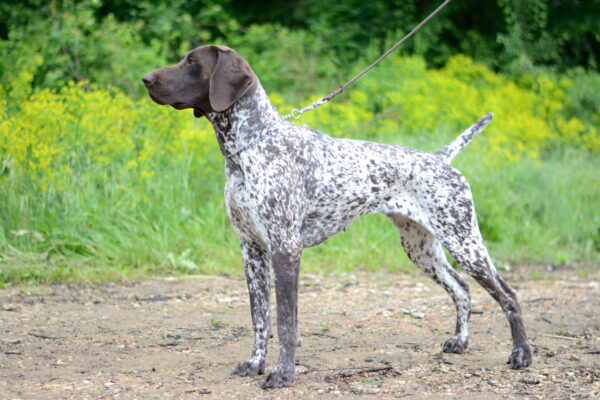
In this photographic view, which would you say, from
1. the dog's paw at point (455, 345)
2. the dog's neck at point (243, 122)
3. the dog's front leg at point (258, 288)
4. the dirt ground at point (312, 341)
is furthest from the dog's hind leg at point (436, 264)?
the dog's neck at point (243, 122)

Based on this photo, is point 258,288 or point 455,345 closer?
point 258,288

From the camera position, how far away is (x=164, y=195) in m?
6.77

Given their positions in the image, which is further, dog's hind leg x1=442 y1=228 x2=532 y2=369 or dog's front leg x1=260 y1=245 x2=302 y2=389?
dog's hind leg x1=442 y1=228 x2=532 y2=369

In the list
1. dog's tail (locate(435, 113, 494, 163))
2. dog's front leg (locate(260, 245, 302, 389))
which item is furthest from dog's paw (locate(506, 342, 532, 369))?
dog's front leg (locate(260, 245, 302, 389))

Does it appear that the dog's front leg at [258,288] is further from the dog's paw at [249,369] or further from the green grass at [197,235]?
the green grass at [197,235]

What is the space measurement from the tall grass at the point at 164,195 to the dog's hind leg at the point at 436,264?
226 centimetres

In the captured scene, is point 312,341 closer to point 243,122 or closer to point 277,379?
point 277,379

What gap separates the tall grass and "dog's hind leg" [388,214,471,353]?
226cm

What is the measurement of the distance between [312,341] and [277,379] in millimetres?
1060

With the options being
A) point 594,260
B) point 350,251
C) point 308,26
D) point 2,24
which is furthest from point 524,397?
point 308,26

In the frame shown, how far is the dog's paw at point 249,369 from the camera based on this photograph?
395 cm

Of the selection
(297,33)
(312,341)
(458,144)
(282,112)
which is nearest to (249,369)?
(312,341)

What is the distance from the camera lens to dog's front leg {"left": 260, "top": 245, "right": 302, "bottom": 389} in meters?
3.74

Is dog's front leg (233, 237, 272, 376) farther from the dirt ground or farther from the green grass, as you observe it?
the green grass
